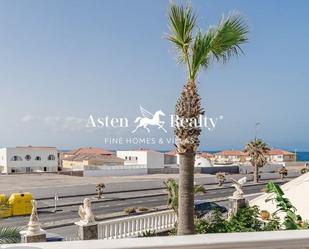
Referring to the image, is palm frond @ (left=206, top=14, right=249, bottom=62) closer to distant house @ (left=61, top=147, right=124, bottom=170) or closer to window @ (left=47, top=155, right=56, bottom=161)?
distant house @ (left=61, top=147, right=124, bottom=170)

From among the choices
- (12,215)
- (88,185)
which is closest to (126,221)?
(12,215)

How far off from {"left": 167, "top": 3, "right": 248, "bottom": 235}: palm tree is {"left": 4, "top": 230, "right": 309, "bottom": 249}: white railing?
227 inches

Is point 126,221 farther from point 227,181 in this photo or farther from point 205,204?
point 227,181

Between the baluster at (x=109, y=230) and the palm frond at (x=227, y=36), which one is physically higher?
the palm frond at (x=227, y=36)

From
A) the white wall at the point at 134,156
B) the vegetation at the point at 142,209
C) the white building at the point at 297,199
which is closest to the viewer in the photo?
the white building at the point at 297,199

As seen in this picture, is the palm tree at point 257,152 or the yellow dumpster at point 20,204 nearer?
the yellow dumpster at point 20,204

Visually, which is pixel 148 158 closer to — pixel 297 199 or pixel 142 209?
pixel 142 209

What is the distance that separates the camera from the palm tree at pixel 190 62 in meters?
9.33

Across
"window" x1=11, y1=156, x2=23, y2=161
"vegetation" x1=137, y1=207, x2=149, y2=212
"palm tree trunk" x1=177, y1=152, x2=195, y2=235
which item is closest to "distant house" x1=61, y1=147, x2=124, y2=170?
"window" x1=11, y1=156, x2=23, y2=161

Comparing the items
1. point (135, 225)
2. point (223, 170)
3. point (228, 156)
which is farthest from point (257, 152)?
point (228, 156)

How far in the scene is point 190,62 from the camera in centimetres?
1005

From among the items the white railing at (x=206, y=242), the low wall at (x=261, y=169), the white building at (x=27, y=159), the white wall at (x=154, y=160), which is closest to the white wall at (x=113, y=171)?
the white wall at (x=154, y=160)

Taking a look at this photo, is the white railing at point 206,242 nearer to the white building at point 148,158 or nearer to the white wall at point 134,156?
the white building at point 148,158

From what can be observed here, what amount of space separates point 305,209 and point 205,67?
14.8 ft
